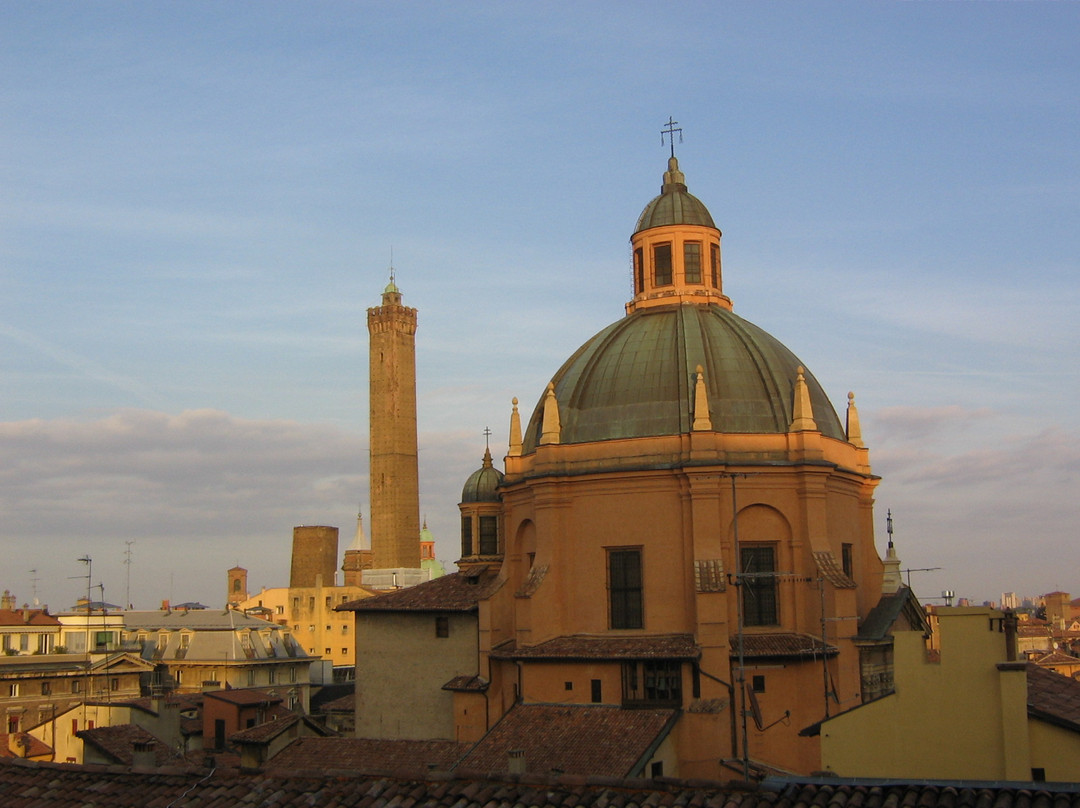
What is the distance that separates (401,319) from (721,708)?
94409mm

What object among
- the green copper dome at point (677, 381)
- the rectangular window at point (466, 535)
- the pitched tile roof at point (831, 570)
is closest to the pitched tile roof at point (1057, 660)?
the green copper dome at point (677, 381)

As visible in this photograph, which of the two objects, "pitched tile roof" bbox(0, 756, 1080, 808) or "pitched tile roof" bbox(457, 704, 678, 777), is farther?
"pitched tile roof" bbox(457, 704, 678, 777)

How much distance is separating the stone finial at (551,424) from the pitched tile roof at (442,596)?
4903mm

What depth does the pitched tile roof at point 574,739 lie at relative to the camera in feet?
97.6

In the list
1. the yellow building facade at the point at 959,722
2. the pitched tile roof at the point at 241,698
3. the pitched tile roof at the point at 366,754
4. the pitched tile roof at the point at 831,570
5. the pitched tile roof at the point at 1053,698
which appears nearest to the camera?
the yellow building facade at the point at 959,722

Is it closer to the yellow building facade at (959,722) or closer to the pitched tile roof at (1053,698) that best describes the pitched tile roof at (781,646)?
the pitched tile roof at (1053,698)

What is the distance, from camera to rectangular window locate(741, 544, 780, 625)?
112 ft

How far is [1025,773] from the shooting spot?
2167 centimetres

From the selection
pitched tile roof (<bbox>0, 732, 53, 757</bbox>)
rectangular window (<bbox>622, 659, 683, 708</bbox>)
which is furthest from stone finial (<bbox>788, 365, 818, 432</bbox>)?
pitched tile roof (<bbox>0, 732, 53, 757</bbox>)

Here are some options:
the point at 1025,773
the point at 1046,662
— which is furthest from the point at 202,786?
the point at 1046,662

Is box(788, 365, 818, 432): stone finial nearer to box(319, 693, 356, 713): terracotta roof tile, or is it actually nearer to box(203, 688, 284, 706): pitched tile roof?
box(203, 688, 284, 706): pitched tile roof

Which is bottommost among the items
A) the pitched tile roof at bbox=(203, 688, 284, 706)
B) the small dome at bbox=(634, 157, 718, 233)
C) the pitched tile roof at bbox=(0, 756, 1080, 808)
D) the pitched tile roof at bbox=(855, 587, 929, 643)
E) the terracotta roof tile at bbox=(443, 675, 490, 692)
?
the pitched tile roof at bbox=(203, 688, 284, 706)

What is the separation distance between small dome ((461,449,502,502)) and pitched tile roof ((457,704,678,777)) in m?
12.2

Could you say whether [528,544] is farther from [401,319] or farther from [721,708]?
[401,319]
